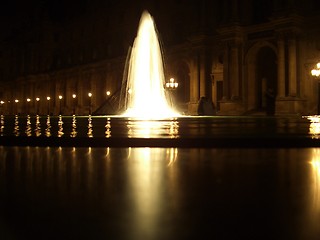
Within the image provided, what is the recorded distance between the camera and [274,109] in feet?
95.8

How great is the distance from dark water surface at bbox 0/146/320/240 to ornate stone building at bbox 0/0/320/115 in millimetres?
25092

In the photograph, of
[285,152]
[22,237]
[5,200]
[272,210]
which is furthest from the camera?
[285,152]

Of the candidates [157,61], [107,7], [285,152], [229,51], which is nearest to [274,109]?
[229,51]

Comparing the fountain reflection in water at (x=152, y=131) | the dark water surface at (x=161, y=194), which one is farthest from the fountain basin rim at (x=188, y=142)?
the fountain reflection in water at (x=152, y=131)

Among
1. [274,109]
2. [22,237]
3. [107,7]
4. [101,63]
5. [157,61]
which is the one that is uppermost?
[107,7]

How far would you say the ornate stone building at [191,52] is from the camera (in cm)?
2925

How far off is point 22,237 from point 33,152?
4.21m

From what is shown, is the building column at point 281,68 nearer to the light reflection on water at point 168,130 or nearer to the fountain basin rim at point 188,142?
the light reflection on water at point 168,130

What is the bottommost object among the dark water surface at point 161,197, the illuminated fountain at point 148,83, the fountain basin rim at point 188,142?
the dark water surface at point 161,197

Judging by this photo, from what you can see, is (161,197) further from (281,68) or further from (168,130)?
(281,68)

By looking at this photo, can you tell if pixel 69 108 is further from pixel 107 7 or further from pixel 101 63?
pixel 107 7

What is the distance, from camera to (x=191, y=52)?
121 ft

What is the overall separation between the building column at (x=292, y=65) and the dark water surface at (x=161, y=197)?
24.3m

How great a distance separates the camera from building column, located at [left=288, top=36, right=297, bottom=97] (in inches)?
1129
